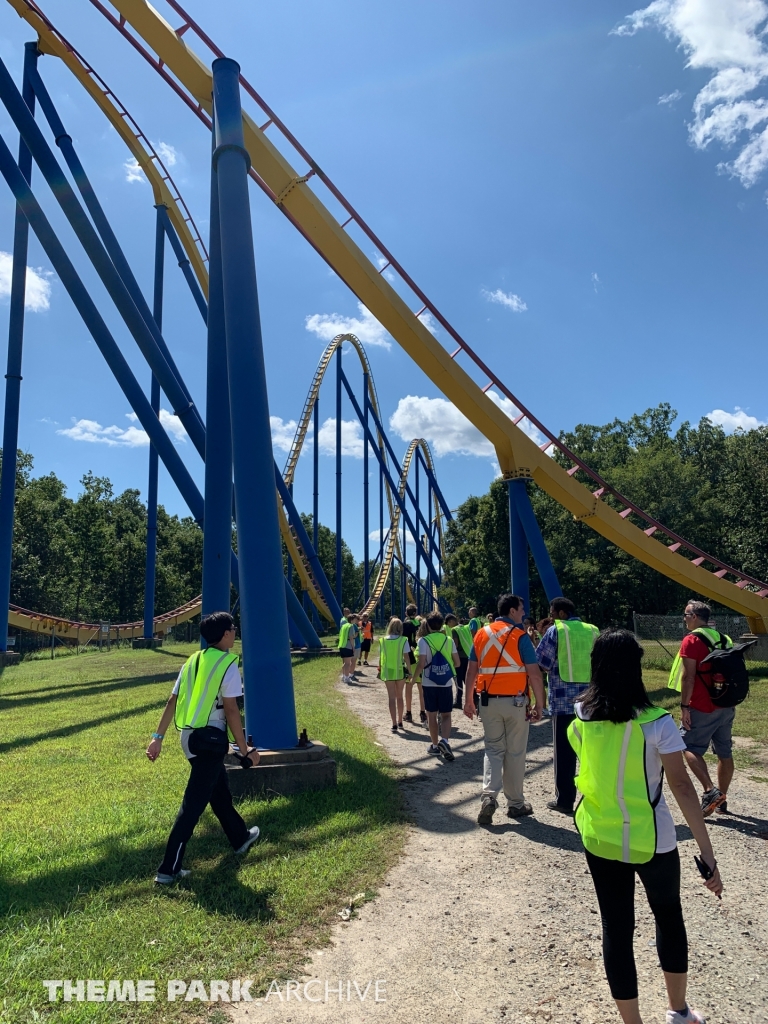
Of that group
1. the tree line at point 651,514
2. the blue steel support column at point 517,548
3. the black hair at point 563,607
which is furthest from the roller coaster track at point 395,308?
the tree line at point 651,514

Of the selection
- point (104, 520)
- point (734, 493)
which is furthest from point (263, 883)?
point (104, 520)

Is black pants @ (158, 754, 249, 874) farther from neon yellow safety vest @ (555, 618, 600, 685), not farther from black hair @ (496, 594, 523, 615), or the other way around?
neon yellow safety vest @ (555, 618, 600, 685)

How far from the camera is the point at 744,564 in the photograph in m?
31.1

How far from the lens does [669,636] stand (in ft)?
70.5

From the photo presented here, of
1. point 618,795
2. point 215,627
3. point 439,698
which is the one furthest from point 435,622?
point 618,795

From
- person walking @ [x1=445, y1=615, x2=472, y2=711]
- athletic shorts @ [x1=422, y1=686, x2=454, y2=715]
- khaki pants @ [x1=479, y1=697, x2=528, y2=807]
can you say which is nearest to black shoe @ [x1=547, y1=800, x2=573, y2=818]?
khaki pants @ [x1=479, y1=697, x2=528, y2=807]

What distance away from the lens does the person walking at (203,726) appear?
4043 millimetres

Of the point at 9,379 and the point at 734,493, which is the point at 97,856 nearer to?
the point at 9,379

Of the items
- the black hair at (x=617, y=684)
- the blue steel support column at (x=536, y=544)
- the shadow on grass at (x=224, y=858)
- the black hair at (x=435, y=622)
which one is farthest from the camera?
the blue steel support column at (x=536, y=544)

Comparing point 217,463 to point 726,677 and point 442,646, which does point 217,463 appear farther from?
point 726,677

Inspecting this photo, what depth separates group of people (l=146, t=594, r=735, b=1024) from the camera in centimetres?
249

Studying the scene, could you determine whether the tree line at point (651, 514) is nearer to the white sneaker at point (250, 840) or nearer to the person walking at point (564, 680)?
the person walking at point (564, 680)

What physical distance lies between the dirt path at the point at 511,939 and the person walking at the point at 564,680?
1.16 feet

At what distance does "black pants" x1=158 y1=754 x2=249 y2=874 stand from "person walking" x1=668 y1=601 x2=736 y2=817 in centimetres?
357
